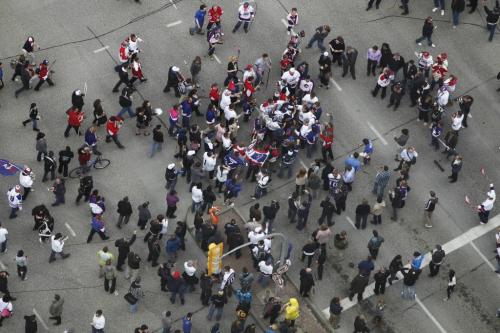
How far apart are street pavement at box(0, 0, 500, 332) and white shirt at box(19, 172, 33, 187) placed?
0.83m

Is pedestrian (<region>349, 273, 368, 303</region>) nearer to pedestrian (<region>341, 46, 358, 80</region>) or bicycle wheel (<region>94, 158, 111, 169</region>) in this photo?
bicycle wheel (<region>94, 158, 111, 169</region>)

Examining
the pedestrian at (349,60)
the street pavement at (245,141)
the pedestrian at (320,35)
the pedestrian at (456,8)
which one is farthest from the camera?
the pedestrian at (456,8)

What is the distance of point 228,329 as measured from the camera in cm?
3603

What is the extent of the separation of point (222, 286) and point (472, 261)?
8.58 metres

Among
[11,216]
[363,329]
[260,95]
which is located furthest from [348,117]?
[11,216]

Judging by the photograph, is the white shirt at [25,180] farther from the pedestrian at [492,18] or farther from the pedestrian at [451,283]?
the pedestrian at [492,18]

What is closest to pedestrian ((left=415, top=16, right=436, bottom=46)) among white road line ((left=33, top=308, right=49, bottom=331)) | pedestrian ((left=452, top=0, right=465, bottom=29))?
pedestrian ((left=452, top=0, right=465, bottom=29))

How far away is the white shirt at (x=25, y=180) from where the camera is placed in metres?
38.0

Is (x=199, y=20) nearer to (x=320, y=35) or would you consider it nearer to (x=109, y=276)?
(x=320, y=35)

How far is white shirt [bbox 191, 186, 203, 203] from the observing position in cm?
3809

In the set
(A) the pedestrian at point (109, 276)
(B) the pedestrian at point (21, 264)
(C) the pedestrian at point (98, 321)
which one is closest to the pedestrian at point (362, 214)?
(A) the pedestrian at point (109, 276)

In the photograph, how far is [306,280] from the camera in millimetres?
36094

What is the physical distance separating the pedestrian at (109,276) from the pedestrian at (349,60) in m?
12.7

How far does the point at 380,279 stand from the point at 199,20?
42.9 feet
